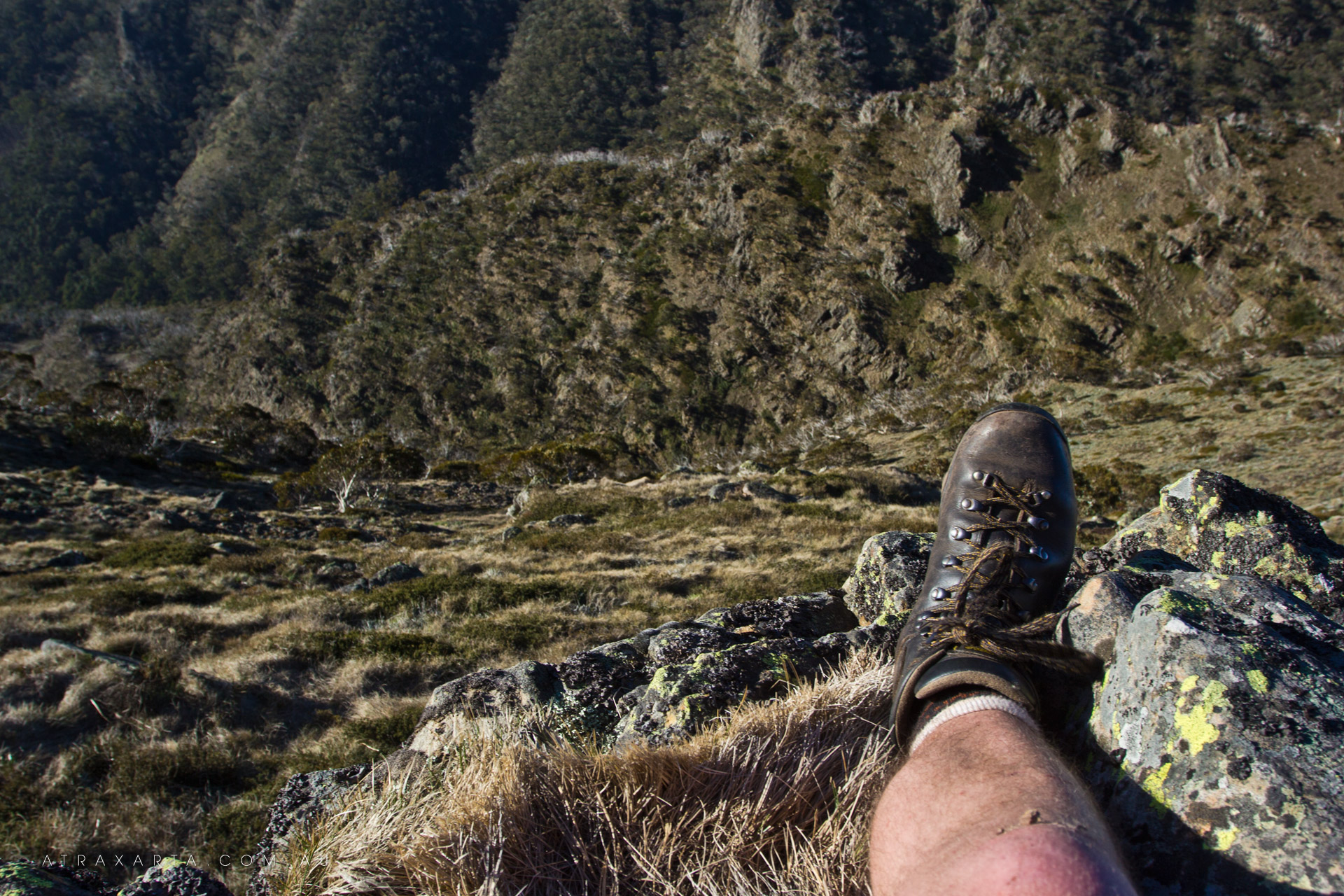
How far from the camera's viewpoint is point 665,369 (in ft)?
245

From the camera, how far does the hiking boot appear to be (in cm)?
186

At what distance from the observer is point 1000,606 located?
239cm

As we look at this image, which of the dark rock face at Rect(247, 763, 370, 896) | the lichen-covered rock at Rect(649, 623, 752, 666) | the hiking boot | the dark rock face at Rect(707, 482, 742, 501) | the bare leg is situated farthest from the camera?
the dark rock face at Rect(707, 482, 742, 501)

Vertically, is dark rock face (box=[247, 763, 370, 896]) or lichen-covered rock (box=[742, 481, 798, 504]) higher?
dark rock face (box=[247, 763, 370, 896])

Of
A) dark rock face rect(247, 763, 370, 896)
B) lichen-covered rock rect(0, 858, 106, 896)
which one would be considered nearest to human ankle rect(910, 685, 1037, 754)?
dark rock face rect(247, 763, 370, 896)

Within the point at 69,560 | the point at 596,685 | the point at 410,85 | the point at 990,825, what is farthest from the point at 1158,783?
the point at 410,85

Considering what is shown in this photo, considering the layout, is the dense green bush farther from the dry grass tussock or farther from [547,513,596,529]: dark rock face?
the dry grass tussock

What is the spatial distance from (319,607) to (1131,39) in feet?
483

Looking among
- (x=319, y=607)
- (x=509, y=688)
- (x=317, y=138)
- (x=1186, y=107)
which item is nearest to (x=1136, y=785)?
(x=509, y=688)

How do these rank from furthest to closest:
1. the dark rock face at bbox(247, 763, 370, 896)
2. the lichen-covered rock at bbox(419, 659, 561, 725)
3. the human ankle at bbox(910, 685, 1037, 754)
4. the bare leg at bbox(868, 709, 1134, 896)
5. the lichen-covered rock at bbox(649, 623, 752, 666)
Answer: the lichen-covered rock at bbox(649, 623, 752, 666), the lichen-covered rock at bbox(419, 659, 561, 725), the dark rock face at bbox(247, 763, 370, 896), the human ankle at bbox(910, 685, 1037, 754), the bare leg at bbox(868, 709, 1134, 896)

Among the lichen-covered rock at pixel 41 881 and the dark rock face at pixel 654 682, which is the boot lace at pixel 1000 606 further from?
the lichen-covered rock at pixel 41 881

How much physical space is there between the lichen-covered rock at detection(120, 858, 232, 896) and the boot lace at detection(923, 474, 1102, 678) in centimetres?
210

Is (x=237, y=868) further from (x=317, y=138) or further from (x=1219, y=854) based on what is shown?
(x=317, y=138)

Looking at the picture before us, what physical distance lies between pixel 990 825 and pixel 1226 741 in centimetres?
71
